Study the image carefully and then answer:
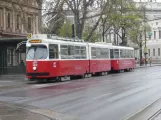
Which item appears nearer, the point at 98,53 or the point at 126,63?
the point at 98,53

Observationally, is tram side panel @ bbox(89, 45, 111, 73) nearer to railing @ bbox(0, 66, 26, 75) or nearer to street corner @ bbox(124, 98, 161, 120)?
railing @ bbox(0, 66, 26, 75)

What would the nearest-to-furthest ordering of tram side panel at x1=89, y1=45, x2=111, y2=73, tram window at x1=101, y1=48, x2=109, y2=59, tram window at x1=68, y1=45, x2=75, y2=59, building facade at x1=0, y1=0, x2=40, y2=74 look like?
tram window at x1=68, y1=45, x2=75, y2=59 → building facade at x1=0, y1=0, x2=40, y2=74 → tram side panel at x1=89, y1=45, x2=111, y2=73 → tram window at x1=101, y1=48, x2=109, y2=59

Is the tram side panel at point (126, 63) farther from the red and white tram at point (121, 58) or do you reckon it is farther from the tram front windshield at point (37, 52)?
the tram front windshield at point (37, 52)

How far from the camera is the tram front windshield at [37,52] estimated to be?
91.7 ft

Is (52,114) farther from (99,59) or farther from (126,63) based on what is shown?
(126,63)

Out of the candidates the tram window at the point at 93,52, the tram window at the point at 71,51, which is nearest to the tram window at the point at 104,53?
the tram window at the point at 93,52

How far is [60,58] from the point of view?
29.0 meters

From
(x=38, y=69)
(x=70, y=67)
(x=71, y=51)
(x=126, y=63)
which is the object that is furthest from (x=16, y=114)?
(x=126, y=63)

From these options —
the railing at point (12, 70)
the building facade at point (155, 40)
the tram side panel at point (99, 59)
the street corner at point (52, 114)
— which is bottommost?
the street corner at point (52, 114)

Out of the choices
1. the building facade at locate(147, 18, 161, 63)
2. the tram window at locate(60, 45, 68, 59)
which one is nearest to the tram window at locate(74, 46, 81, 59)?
the tram window at locate(60, 45, 68, 59)

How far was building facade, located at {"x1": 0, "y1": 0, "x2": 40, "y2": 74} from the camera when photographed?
3509cm

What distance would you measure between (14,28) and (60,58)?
69.3 feet

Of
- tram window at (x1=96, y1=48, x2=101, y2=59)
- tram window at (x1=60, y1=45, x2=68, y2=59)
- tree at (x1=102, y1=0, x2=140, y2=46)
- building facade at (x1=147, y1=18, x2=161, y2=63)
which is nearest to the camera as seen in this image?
tram window at (x1=60, y1=45, x2=68, y2=59)

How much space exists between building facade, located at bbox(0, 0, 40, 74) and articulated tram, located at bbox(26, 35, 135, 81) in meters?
4.16
